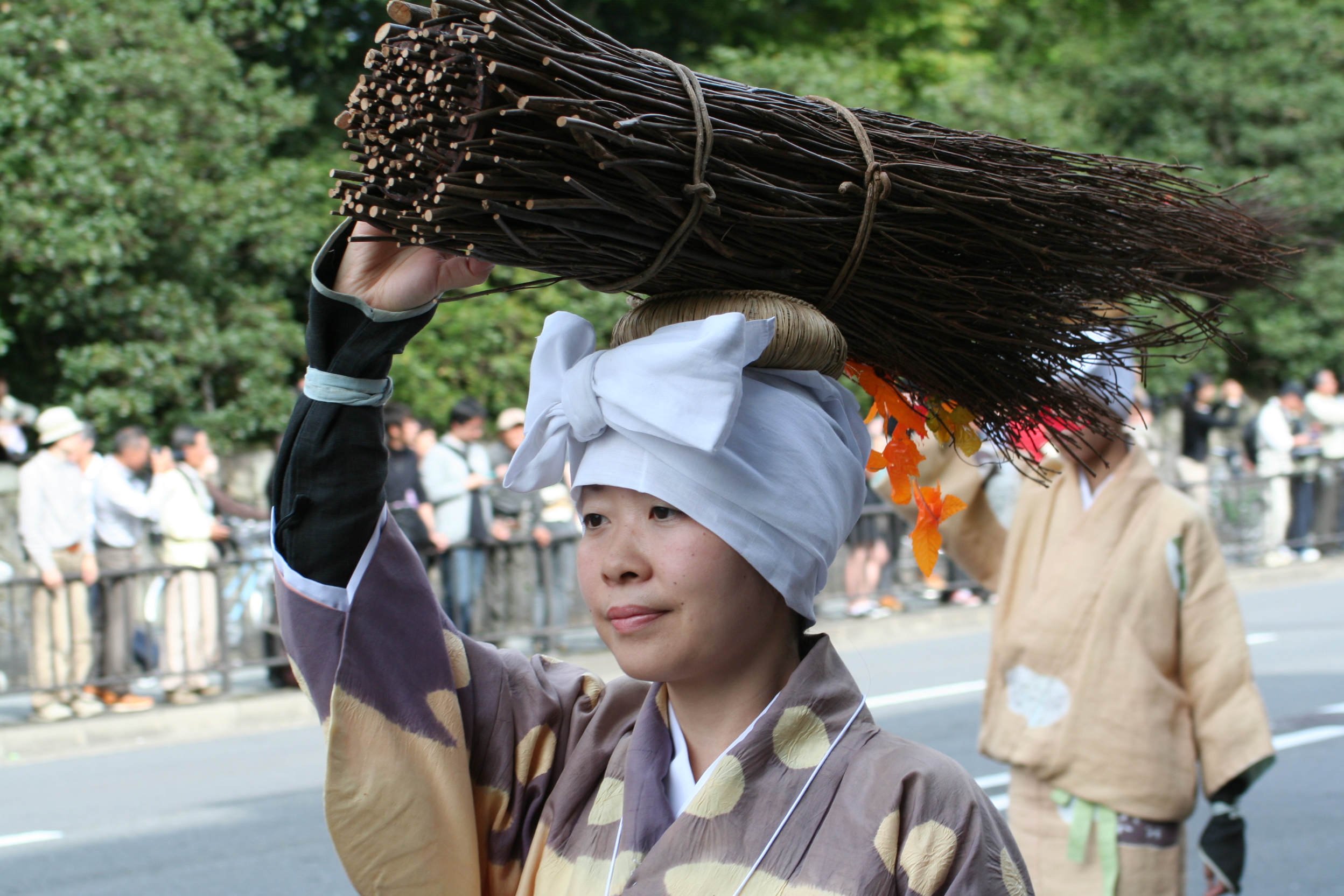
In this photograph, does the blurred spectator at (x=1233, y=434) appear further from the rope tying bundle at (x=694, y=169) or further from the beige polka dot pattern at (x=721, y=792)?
the rope tying bundle at (x=694, y=169)

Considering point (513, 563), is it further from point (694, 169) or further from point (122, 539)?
point (694, 169)

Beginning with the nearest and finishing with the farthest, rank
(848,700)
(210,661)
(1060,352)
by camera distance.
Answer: (848,700), (1060,352), (210,661)

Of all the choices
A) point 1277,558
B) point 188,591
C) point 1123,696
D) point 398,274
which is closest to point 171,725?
point 188,591

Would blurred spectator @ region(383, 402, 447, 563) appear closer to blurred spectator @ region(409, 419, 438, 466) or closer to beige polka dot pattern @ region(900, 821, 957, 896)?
blurred spectator @ region(409, 419, 438, 466)

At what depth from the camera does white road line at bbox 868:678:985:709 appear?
8.37 m

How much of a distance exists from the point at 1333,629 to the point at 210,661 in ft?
28.7

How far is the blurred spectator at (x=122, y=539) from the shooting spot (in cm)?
812

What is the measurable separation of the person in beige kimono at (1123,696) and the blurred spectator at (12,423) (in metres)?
9.29

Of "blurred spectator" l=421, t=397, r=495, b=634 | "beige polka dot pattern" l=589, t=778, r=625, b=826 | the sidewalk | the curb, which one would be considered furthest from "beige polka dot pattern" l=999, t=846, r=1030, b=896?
"blurred spectator" l=421, t=397, r=495, b=634

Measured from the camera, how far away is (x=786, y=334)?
159 centimetres

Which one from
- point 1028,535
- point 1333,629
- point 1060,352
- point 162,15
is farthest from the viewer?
point 162,15

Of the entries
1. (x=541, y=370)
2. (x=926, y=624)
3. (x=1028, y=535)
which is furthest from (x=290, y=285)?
(x=541, y=370)

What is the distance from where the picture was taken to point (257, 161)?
13.9m

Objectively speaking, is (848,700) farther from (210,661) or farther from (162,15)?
A: (162,15)
